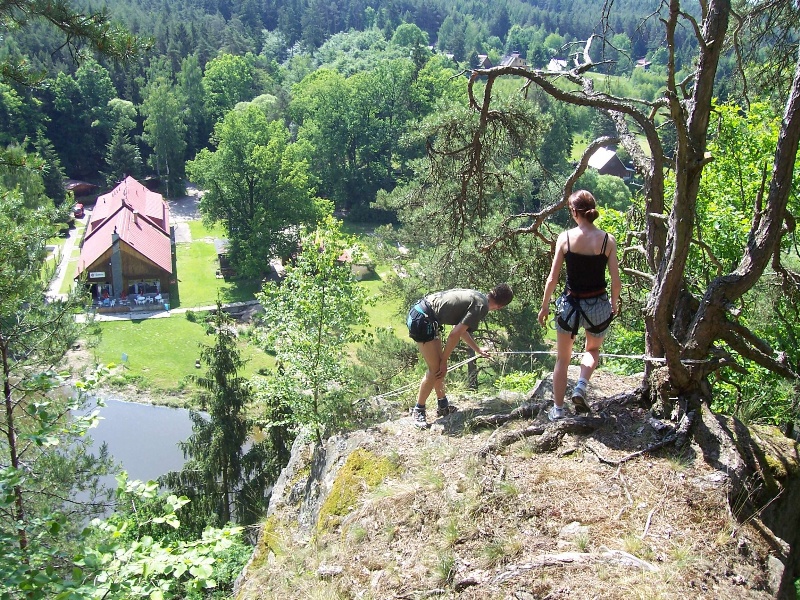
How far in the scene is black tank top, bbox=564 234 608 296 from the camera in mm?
5605

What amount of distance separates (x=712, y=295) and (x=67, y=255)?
40.0 meters

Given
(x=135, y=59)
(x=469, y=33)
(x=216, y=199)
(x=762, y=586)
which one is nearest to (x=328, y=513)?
(x=762, y=586)

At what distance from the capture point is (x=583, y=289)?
18.9 ft

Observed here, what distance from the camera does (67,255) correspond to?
3903cm

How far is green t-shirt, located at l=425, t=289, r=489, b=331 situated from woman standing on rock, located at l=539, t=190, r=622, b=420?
0.79 m

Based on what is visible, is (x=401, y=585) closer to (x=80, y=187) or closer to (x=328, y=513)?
(x=328, y=513)

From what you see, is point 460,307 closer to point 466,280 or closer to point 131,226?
point 466,280

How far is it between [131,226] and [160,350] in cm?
1198

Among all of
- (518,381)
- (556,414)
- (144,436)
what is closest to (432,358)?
(556,414)

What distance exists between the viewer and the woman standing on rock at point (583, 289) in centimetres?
552

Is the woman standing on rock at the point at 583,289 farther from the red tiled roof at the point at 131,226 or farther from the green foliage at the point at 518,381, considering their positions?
the red tiled roof at the point at 131,226

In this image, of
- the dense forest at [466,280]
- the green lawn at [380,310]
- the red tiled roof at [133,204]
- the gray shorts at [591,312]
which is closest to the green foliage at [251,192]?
the green lawn at [380,310]

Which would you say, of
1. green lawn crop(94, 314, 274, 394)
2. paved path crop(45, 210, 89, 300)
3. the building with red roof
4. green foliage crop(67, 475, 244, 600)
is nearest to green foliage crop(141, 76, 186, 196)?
paved path crop(45, 210, 89, 300)

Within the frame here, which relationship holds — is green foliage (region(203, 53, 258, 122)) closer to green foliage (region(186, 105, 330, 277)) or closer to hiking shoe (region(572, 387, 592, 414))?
green foliage (region(186, 105, 330, 277))
